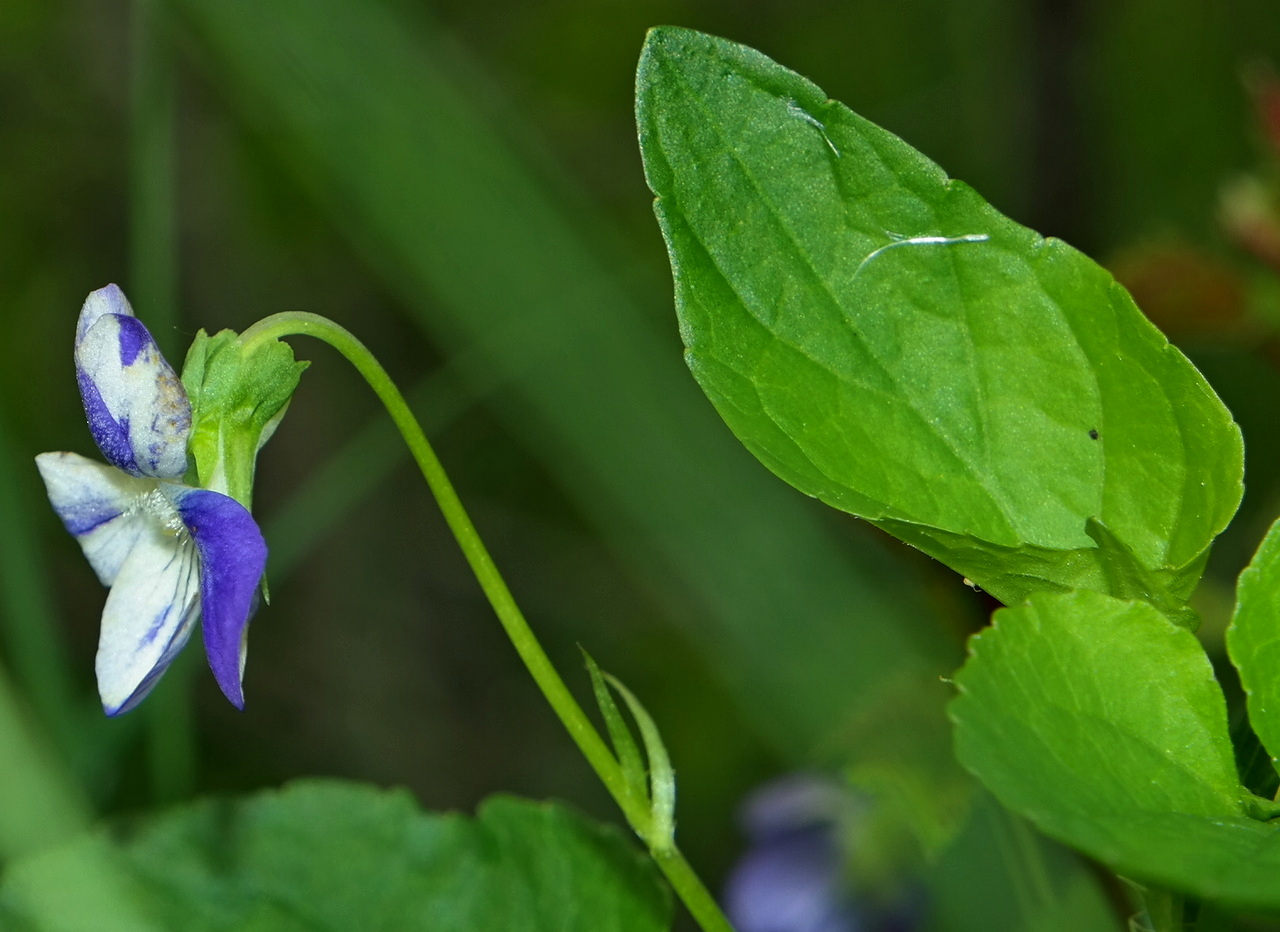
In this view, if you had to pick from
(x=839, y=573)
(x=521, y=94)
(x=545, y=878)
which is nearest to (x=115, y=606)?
(x=545, y=878)

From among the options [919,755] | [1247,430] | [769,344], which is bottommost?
[1247,430]

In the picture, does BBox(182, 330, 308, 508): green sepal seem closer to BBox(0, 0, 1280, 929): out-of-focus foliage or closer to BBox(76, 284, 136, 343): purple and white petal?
BBox(76, 284, 136, 343): purple and white petal

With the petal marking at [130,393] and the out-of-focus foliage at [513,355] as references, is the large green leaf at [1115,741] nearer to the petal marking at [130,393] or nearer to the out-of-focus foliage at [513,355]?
the out-of-focus foliage at [513,355]

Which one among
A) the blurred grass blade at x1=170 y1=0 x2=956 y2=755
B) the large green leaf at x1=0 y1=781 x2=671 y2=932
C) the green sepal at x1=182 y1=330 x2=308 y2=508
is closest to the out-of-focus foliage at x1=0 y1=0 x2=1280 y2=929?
the blurred grass blade at x1=170 y1=0 x2=956 y2=755

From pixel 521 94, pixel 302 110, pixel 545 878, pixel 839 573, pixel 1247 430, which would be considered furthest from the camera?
pixel 521 94

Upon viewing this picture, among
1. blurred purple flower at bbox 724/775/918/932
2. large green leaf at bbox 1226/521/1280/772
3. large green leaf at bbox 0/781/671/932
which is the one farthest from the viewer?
blurred purple flower at bbox 724/775/918/932

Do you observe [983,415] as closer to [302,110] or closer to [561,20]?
[302,110]
